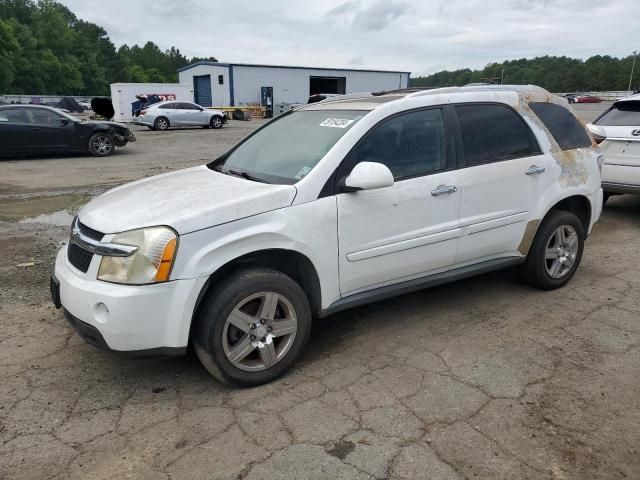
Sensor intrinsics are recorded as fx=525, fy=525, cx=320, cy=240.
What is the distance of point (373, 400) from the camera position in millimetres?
3047

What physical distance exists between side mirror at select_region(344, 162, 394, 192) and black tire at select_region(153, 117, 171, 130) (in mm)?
24272

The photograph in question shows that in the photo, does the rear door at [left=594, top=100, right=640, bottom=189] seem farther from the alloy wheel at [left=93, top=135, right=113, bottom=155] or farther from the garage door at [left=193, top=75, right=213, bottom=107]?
the garage door at [left=193, top=75, right=213, bottom=107]

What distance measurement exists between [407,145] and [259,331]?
1671mm

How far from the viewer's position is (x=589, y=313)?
4.25 m

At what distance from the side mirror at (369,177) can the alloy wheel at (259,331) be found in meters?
0.84

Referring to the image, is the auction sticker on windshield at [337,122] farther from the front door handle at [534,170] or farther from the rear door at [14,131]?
the rear door at [14,131]

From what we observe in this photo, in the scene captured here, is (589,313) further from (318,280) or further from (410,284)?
(318,280)

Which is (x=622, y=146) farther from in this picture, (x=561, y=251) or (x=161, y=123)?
(x=161, y=123)

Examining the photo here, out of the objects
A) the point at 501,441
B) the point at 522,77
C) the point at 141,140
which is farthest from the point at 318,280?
the point at 522,77

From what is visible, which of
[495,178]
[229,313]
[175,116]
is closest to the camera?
[229,313]

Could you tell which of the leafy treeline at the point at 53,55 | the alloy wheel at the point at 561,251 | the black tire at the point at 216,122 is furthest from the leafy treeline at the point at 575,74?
the alloy wheel at the point at 561,251

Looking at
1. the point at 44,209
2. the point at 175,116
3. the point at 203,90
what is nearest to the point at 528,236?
the point at 44,209

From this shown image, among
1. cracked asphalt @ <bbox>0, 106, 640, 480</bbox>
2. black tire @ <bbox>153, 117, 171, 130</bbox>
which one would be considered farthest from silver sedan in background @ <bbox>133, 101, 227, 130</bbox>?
cracked asphalt @ <bbox>0, 106, 640, 480</bbox>

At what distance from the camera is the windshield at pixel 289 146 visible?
3.54m
